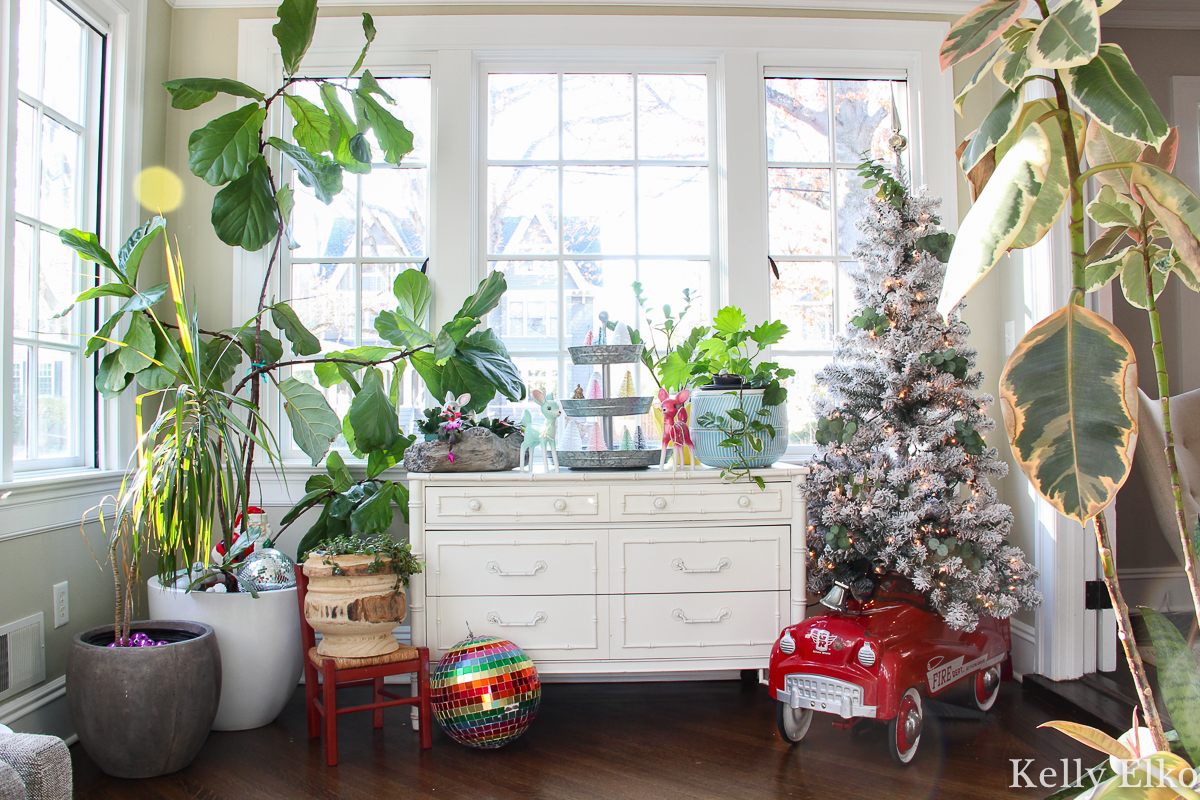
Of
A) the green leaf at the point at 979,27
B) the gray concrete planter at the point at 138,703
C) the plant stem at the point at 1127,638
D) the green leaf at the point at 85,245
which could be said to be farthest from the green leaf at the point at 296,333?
the plant stem at the point at 1127,638

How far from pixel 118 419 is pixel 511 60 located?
1.90m

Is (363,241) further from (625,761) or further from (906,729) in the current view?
(906,729)

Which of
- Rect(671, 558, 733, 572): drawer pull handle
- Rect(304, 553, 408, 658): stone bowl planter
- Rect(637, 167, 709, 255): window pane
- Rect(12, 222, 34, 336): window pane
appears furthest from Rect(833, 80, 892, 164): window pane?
Rect(12, 222, 34, 336): window pane

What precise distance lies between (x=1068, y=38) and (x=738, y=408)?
175cm

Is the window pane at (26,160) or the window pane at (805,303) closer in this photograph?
the window pane at (26,160)

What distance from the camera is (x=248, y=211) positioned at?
2.25m

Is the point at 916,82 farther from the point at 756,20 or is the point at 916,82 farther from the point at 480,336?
the point at 480,336

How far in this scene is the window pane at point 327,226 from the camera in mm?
2730

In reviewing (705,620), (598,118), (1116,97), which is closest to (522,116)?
(598,118)

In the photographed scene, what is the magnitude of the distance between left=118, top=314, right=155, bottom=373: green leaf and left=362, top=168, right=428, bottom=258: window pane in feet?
2.77

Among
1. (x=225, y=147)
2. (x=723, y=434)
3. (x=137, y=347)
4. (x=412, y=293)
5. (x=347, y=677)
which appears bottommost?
(x=347, y=677)

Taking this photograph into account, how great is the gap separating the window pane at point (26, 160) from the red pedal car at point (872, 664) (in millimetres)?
2520

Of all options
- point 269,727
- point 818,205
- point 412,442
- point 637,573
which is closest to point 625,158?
point 818,205

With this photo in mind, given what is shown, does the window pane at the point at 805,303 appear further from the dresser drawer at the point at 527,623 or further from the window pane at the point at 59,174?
the window pane at the point at 59,174
